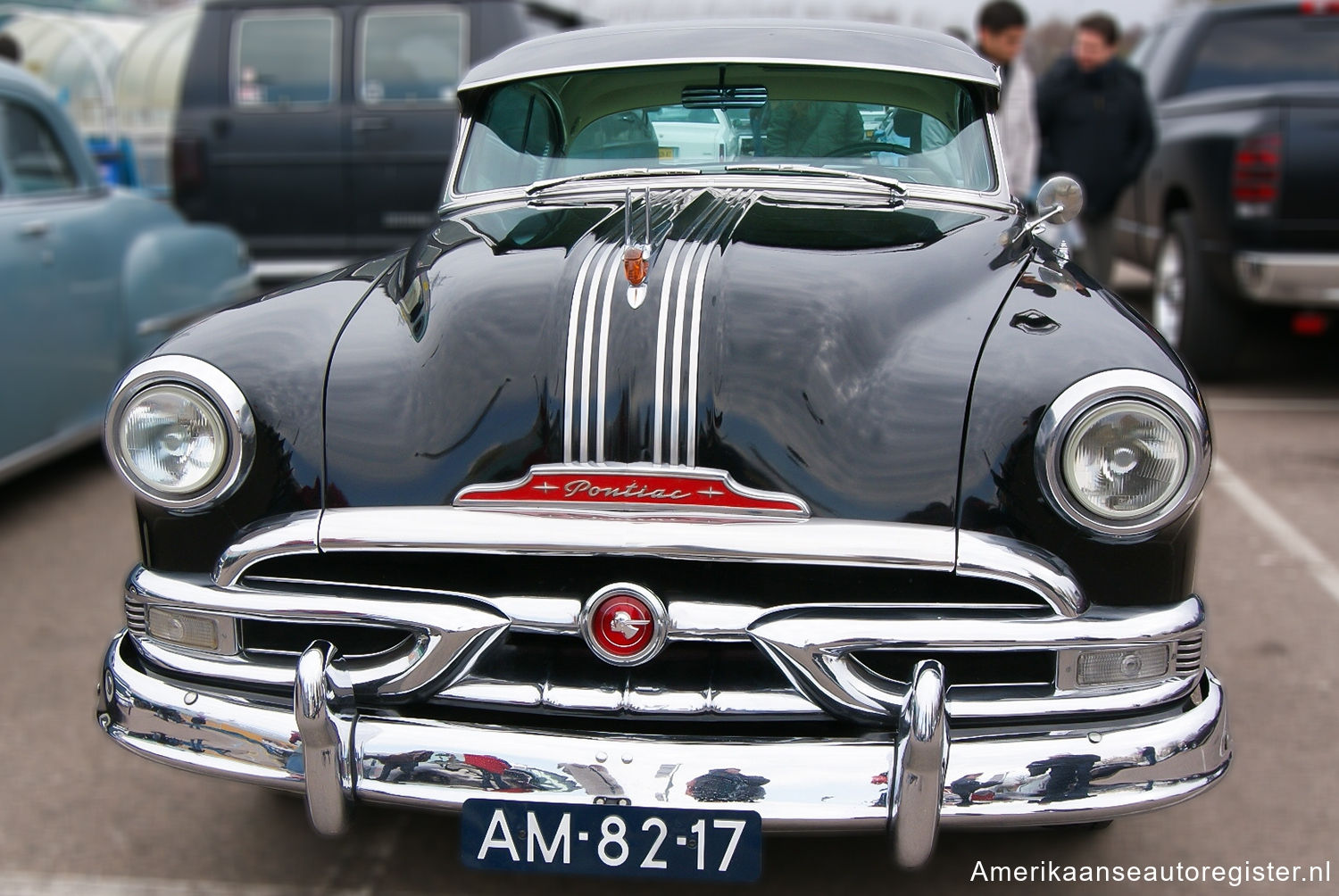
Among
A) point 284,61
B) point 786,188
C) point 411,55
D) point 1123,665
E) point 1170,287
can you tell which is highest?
point 786,188

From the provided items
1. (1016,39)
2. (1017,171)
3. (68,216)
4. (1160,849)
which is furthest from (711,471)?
(1016,39)

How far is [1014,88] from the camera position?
590 cm

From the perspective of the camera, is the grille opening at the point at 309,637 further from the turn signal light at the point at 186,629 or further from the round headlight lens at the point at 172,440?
the round headlight lens at the point at 172,440

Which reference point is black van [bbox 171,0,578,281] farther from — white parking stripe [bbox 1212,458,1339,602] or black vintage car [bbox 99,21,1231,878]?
black vintage car [bbox 99,21,1231,878]

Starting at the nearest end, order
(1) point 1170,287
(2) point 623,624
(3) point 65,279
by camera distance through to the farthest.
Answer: (2) point 623,624 → (3) point 65,279 → (1) point 1170,287

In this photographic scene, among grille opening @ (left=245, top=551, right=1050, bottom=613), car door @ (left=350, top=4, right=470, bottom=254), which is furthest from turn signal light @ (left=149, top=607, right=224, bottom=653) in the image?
car door @ (left=350, top=4, right=470, bottom=254)

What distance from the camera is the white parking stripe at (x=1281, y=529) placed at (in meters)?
4.17

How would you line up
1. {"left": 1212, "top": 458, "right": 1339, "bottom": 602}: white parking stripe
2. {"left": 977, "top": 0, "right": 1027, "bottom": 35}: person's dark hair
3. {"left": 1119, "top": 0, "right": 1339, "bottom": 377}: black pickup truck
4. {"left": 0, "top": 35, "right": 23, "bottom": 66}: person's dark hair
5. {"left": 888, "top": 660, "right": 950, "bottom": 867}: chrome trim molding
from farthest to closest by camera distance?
{"left": 0, "top": 35, "right": 23, "bottom": 66}: person's dark hair < {"left": 977, "top": 0, "right": 1027, "bottom": 35}: person's dark hair < {"left": 1119, "top": 0, "right": 1339, "bottom": 377}: black pickup truck < {"left": 1212, "top": 458, "right": 1339, "bottom": 602}: white parking stripe < {"left": 888, "top": 660, "right": 950, "bottom": 867}: chrome trim molding

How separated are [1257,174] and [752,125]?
3762mm

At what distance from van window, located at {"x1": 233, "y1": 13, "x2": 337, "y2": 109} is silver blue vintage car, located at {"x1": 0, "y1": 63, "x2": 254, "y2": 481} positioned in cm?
225

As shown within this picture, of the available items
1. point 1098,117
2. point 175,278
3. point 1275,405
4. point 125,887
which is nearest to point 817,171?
point 125,887

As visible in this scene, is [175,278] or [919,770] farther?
[175,278]

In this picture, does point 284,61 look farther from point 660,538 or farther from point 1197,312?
point 660,538

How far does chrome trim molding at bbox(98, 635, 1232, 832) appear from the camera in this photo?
1975 millimetres
